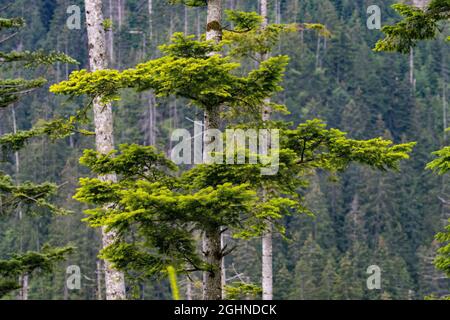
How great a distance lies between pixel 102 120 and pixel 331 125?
8775 centimetres

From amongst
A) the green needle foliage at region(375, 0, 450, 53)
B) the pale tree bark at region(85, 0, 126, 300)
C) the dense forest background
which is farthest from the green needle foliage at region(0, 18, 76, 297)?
the dense forest background

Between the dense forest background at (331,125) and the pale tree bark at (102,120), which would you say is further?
the dense forest background at (331,125)

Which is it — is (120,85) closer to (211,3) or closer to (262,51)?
(211,3)

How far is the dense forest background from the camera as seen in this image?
66750mm

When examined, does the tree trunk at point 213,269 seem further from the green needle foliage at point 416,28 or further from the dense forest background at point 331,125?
the dense forest background at point 331,125

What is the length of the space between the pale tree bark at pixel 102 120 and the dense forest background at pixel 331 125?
31848mm

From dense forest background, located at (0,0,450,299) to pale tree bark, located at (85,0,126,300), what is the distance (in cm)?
3185

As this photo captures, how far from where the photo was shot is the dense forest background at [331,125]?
2628 inches

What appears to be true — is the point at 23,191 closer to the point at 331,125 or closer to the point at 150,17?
the point at 331,125

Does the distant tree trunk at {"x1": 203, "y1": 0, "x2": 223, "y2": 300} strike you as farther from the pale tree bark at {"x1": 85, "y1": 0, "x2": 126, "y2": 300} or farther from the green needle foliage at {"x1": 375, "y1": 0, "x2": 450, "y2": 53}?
the pale tree bark at {"x1": 85, "y1": 0, "x2": 126, "y2": 300}

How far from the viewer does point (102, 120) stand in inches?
528

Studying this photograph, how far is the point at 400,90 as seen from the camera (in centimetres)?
10844

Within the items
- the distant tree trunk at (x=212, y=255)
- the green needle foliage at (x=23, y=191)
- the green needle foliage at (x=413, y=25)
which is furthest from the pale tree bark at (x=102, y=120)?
the green needle foliage at (x=413, y=25)
